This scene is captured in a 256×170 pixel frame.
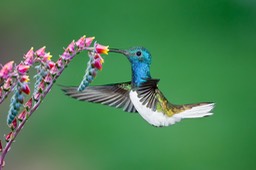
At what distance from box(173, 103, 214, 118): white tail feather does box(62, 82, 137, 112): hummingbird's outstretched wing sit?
31 centimetres

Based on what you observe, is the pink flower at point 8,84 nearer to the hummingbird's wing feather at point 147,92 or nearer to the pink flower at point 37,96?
the pink flower at point 37,96

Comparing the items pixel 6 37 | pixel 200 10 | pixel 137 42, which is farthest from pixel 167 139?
pixel 6 37

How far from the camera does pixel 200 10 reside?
8.43 metres

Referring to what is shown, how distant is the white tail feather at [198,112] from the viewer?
8.39 feet

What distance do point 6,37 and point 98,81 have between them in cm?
245

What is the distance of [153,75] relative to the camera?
6785 millimetres

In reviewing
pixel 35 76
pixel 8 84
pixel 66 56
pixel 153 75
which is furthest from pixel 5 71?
pixel 153 75

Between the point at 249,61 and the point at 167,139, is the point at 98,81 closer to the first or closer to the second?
the point at 167,139

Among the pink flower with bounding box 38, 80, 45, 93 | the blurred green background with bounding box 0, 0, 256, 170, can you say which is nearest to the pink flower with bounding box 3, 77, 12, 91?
the pink flower with bounding box 38, 80, 45, 93

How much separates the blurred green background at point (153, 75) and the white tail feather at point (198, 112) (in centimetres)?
353

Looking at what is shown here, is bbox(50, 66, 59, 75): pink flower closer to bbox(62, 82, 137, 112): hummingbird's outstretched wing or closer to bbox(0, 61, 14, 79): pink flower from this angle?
bbox(0, 61, 14, 79): pink flower

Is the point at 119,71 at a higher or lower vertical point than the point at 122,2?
lower

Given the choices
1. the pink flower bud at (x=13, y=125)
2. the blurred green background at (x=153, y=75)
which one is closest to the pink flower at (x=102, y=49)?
the pink flower bud at (x=13, y=125)

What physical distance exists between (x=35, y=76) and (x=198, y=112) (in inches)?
31.8
